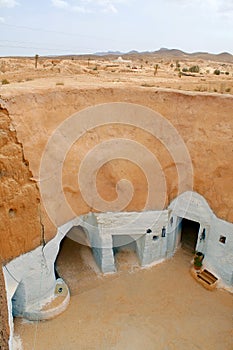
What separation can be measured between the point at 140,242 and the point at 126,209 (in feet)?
7.12

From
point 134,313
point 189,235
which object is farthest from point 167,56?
point 134,313

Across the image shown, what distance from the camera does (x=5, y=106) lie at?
10742 mm

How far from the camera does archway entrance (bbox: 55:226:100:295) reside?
13.7m

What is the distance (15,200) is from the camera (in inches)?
427

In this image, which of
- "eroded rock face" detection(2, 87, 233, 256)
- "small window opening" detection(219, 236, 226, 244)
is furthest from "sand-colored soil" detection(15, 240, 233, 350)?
"eroded rock face" detection(2, 87, 233, 256)

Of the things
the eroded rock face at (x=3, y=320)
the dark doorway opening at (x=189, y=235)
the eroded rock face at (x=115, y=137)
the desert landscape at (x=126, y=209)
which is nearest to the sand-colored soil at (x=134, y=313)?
the desert landscape at (x=126, y=209)

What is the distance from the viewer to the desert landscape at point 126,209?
11.0 m

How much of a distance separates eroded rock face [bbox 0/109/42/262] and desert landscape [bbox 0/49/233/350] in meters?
0.03

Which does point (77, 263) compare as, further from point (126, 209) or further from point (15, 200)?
point (15, 200)

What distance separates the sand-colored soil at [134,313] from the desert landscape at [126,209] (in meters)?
0.04

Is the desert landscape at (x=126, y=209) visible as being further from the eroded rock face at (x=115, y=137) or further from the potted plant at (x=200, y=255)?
the potted plant at (x=200, y=255)

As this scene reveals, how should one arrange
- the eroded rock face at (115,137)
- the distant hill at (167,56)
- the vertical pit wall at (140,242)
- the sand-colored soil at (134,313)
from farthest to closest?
the distant hill at (167,56) → the vertical pit wall at (140,242) → the sand-colored soil at (134,313) → the eroded rock face at (115,137)

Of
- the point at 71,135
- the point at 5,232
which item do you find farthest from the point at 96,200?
the point at 5,232

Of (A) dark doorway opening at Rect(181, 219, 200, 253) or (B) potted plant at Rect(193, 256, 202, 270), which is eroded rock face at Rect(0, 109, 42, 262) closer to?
(B) potted plant at Rect(193, 256, 202, 270)
